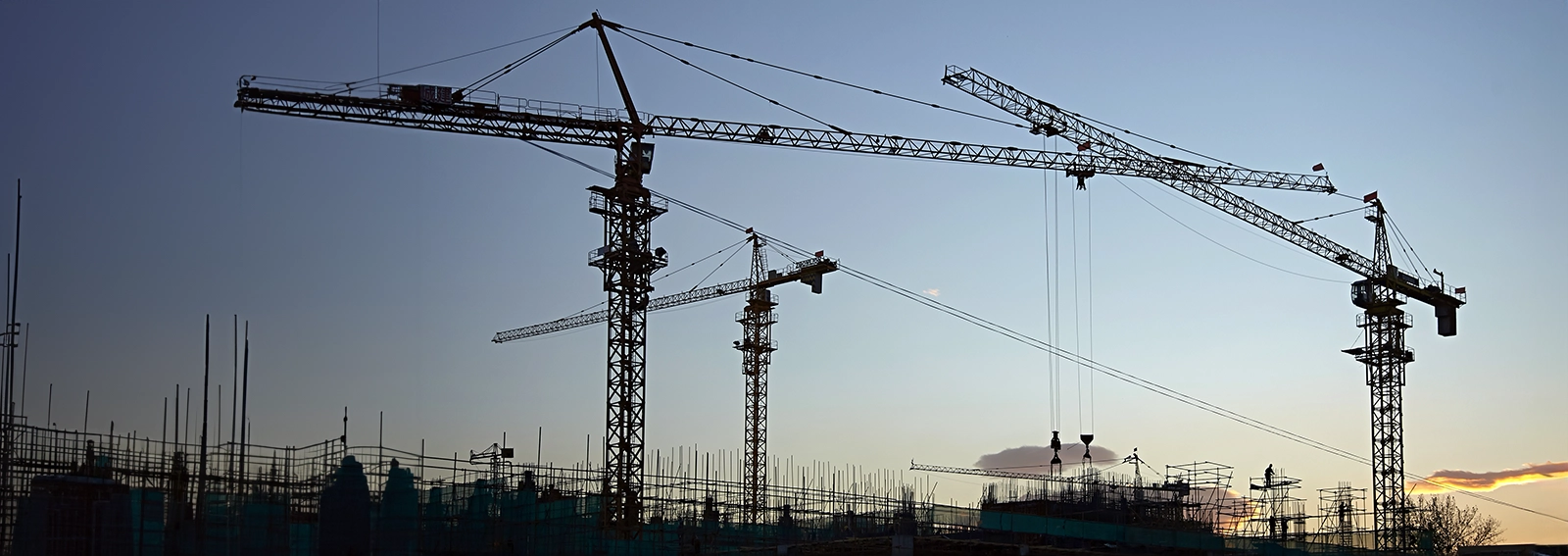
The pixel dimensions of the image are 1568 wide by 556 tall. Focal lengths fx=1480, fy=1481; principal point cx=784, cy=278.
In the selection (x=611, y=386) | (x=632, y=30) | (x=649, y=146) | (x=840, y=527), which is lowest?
(x=840, y=527)

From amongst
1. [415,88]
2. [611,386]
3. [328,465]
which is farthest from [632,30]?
[328,465]

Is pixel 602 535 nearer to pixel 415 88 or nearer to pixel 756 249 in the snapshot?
pixel 415 88

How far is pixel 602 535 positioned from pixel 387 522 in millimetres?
9374

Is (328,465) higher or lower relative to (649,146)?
lower

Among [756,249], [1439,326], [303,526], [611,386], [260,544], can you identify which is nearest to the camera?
[260,544]

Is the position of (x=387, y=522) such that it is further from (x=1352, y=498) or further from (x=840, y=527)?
(x=1352, y=498)

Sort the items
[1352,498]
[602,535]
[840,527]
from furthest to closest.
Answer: [1352,498] < [840,527] < [602,535]

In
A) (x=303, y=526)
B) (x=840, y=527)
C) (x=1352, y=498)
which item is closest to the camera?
(x=303, y=526)

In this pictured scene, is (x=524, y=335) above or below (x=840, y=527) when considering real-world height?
above

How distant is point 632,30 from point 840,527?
63.8ft

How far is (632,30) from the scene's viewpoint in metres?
53.7

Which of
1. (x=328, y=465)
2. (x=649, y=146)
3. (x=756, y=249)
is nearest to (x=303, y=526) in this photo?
(x=328, y=465)

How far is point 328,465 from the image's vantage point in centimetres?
3512

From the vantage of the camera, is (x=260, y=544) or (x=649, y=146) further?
(x=649, y=146)
